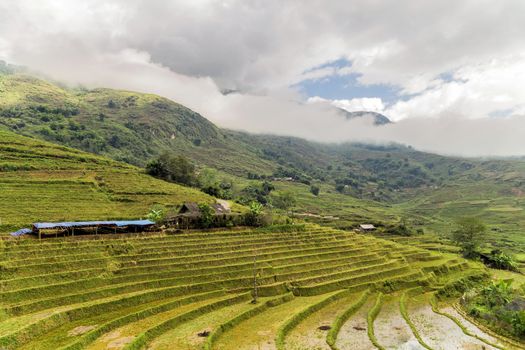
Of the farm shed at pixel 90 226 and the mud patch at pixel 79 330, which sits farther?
the farm shed at pixel 90 226

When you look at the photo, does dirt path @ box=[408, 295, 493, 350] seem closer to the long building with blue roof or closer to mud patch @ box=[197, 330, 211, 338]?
mud patch @ box=[197, 330, 211, 338]

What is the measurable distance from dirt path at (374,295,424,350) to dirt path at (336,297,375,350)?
48.6 inches

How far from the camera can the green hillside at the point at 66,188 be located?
191 ft

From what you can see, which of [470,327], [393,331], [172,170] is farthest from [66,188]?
[470,327]

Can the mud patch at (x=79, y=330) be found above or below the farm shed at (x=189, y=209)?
below

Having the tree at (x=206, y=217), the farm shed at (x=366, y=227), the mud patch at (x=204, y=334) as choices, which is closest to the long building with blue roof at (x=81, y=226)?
the tree at (x=206, y=217)

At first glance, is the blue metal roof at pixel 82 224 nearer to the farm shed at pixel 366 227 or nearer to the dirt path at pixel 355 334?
the dirt path at pixel 355 334

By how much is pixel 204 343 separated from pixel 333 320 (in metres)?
14.7

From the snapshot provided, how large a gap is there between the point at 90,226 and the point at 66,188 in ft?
93.9

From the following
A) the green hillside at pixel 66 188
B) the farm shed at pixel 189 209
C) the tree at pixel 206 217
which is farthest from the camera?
the farm shed at pixel 189 209

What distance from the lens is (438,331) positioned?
35531 millimetres

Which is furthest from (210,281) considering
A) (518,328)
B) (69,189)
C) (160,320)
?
→ (69,189)

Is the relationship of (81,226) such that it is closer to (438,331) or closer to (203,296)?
(203,296)

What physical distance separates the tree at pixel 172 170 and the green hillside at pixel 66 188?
6001 millimetres
